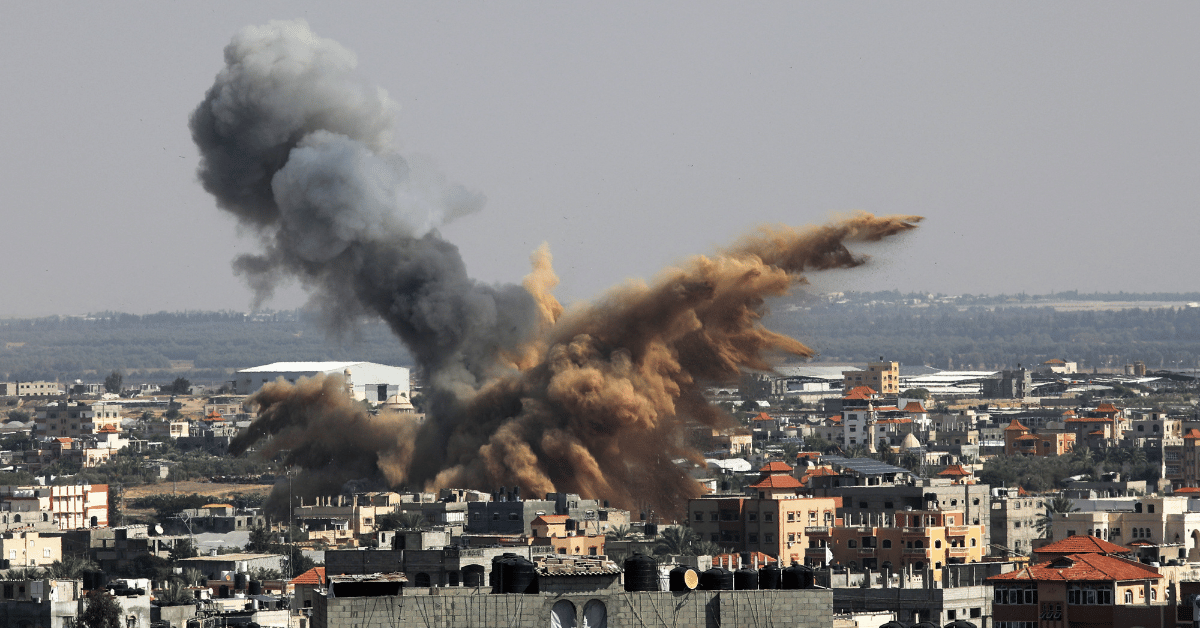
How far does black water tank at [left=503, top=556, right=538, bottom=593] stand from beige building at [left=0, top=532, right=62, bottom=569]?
53156mm

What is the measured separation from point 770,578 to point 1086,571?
1945 centimetres

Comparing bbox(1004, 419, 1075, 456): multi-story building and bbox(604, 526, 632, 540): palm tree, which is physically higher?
bbox(1004, 419, 1075, 456): multi-story building

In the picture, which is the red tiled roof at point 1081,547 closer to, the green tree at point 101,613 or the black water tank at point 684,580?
the green tree at point 101,613

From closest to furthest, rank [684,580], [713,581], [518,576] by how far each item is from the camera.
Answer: [518,576]
[684,580]
[713,581]

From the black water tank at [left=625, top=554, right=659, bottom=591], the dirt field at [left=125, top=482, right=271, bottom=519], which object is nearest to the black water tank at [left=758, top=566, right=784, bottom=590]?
the black water tank at [left=625, top=554, right=659, bottom=591]

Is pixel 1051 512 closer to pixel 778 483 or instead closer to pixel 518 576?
pixel 778 483

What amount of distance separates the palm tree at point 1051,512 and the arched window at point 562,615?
175 ft

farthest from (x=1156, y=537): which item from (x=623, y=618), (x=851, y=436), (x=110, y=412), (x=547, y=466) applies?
(x=110, y=412)

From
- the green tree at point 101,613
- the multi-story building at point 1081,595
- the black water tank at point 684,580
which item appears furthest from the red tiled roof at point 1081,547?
the black water tank at point 684,580

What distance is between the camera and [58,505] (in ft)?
318

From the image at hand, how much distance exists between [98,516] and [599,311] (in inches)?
904

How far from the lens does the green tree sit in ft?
157

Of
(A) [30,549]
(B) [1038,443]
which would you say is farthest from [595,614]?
(B) [1038,443]

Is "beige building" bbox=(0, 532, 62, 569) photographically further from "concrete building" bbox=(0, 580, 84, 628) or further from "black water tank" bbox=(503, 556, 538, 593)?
"black water tank" bbox=(503, 556, 538, 593)
